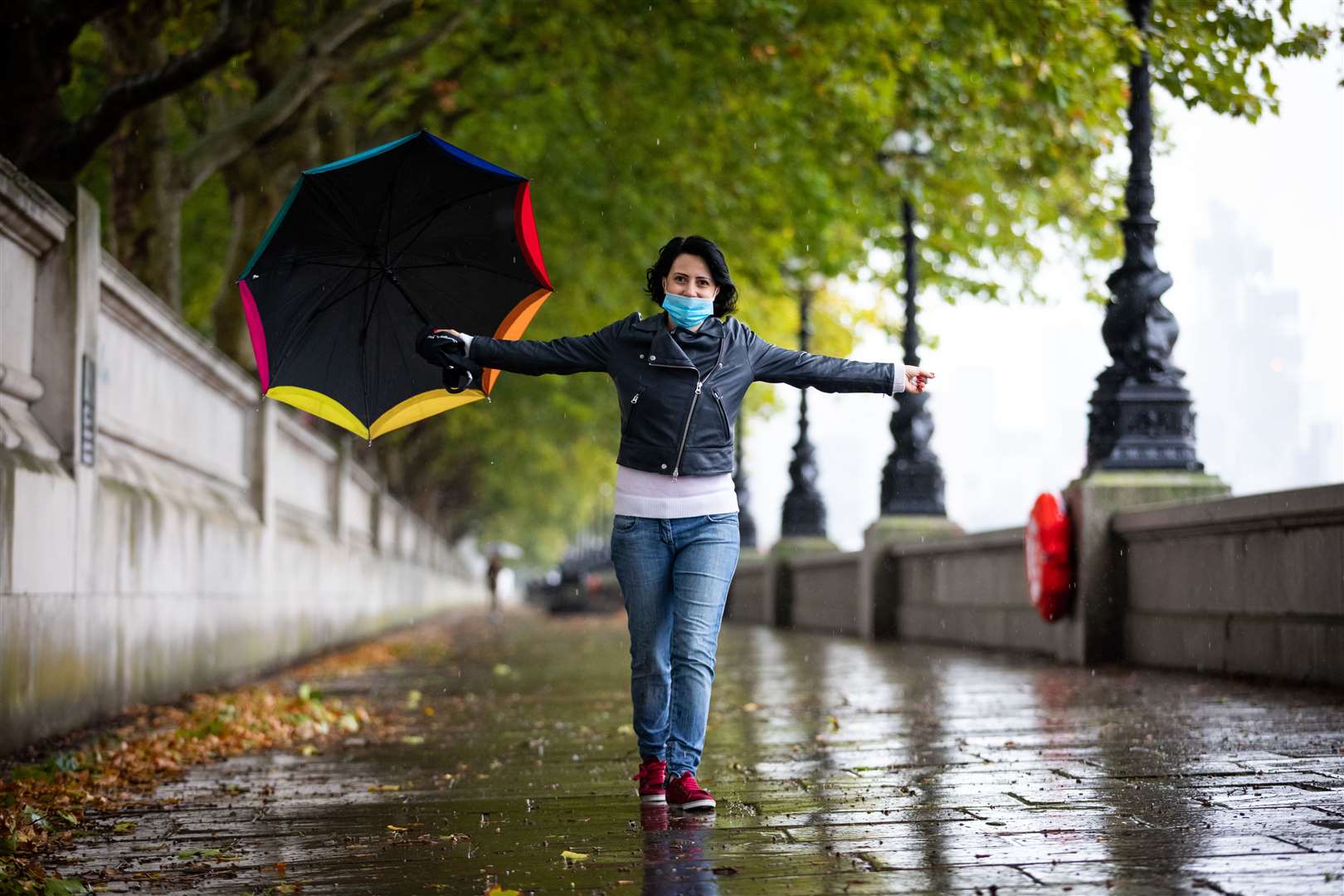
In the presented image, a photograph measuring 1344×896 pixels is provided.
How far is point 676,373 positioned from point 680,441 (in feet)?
0.78

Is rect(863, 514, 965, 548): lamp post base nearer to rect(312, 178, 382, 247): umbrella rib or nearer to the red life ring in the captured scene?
the red life ring

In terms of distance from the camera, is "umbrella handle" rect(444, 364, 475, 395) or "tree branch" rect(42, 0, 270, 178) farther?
"tree branch" rect(42, 0, 270, 178)

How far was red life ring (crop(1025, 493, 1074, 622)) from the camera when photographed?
39.8 ft

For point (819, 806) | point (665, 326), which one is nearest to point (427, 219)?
point (665, 326)

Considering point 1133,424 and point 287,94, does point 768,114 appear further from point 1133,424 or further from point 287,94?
point 1133,424

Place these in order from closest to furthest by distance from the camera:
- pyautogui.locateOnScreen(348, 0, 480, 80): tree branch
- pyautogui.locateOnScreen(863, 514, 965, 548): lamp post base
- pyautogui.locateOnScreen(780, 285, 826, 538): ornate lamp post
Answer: pyautogui.locateOnScreen(348, 0, 480, 80): tree branch < pyautogui.locateOnScreen(863, 514, 965, 548): lamp post base < pyautogui.locateOnScreen(780, 285, 826, 538): ornate lamp post

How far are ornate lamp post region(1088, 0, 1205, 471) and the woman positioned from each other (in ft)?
22.3

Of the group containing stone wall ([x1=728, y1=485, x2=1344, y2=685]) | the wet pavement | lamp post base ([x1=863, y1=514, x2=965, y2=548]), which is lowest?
the wet pavement

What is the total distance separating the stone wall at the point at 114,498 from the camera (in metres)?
8.08

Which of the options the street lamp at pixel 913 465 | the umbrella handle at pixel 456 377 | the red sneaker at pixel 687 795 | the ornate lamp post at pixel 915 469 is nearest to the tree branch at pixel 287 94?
the street lamp at pixel 913 465

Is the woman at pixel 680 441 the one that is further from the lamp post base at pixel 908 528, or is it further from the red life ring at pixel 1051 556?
the lamp post base at pixel 908 528

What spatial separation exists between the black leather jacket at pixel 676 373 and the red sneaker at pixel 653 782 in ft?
3.68

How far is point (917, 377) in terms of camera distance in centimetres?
573

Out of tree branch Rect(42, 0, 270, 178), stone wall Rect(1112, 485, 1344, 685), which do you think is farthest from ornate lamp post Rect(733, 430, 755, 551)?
tree branch Rect(42, 0, 270, 178)
